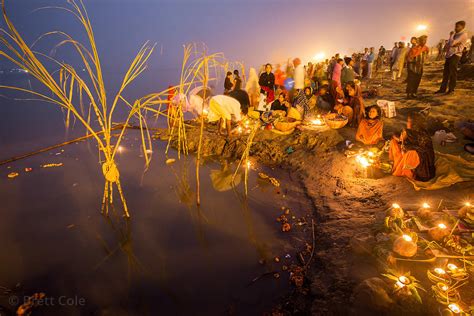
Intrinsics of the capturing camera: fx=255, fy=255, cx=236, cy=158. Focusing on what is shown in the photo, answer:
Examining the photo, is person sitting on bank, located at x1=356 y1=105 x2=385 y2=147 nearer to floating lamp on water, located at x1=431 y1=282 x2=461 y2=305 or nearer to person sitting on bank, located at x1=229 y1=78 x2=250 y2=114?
floating lamp on water, located at x1=431 y1=282 x2=461 y2=305

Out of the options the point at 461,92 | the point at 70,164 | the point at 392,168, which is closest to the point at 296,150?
the point at 392,168

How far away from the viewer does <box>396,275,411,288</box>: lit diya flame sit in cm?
293

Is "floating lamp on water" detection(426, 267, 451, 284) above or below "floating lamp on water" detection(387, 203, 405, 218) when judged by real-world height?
below

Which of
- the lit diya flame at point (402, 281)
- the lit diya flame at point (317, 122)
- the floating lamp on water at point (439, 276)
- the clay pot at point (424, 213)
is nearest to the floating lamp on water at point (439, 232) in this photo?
the clay pot at point (424, 213)

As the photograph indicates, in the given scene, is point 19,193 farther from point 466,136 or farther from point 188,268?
point 466,136

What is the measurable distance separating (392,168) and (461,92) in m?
6.03

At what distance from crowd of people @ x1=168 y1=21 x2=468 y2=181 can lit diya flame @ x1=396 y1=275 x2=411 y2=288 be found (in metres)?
2.71

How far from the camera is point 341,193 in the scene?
5500 millimetres

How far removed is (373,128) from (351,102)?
1.57 m

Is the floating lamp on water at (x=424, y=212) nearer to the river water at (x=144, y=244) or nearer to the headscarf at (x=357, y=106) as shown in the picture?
the river water at (x=144, y=244)

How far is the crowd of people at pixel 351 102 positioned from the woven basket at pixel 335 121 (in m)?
0.26

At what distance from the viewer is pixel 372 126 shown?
20.7ft

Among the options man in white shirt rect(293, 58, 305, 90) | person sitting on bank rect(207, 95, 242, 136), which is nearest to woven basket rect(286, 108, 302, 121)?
person sitting on bank rect(207, 95, 242, 136)

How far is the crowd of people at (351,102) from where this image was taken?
5008 millimetres
